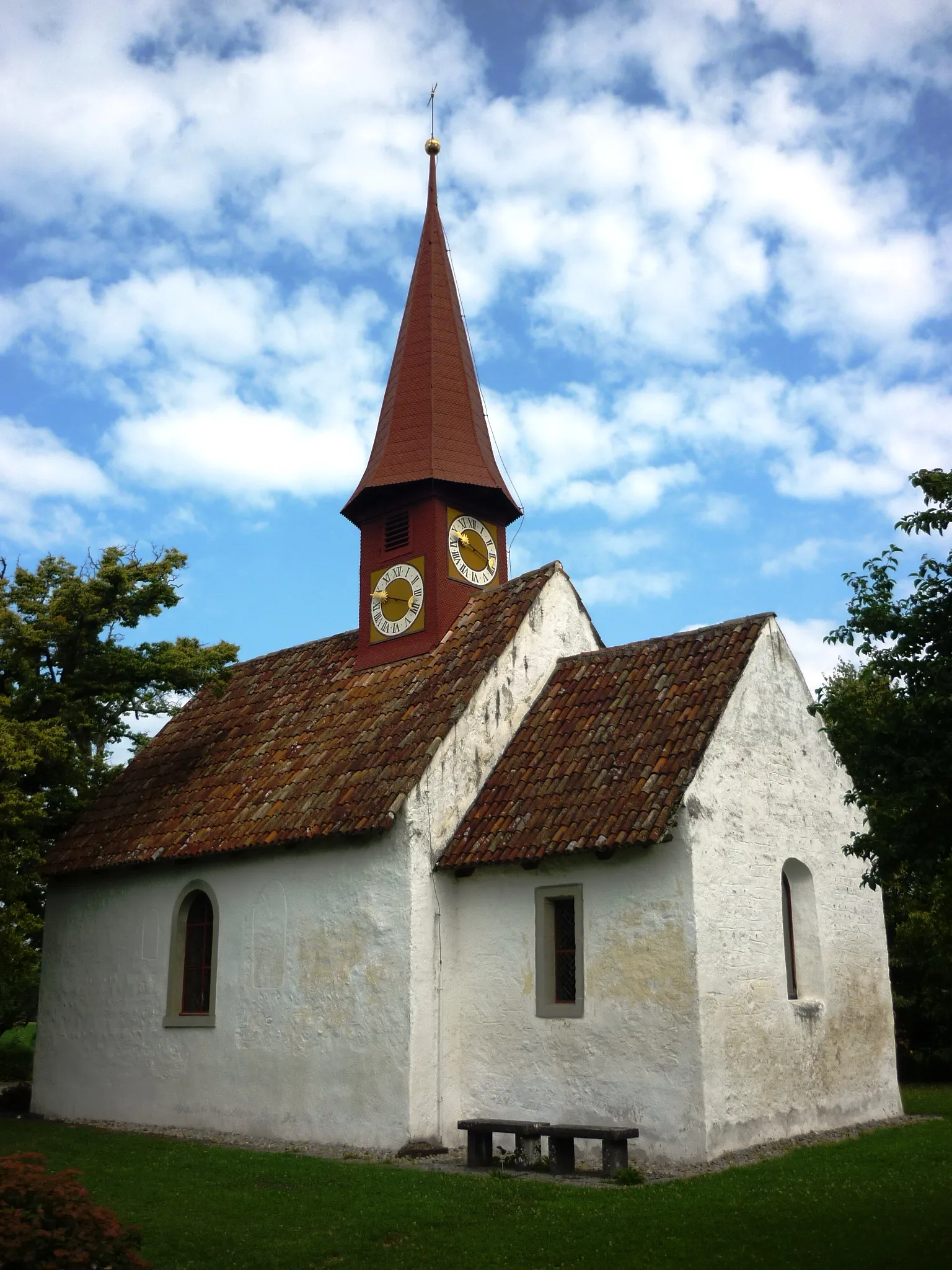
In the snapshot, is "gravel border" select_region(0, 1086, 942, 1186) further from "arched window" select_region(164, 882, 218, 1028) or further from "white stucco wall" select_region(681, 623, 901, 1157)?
"arched window" select_region(164, 882, 218, 1028)

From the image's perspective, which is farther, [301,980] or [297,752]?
[297,752]

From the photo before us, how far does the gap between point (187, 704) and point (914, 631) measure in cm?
1627

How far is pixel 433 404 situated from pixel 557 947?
9.77m

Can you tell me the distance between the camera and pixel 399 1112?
1357 cm

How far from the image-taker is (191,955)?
17.1m

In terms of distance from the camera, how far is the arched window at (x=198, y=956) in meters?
16.8

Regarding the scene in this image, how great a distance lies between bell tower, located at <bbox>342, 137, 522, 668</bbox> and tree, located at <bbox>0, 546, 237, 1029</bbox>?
285 cm

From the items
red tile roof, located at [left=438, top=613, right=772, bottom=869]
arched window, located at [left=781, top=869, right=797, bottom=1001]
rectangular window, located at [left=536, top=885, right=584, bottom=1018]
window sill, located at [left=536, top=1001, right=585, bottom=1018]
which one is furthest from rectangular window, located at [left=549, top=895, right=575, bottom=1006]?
arched window, located at [left=781, top=869, right=797, bottom=1001]

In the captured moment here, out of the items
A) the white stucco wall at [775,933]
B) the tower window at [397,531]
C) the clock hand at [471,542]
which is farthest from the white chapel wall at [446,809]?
the white stucco wall at [775,933]

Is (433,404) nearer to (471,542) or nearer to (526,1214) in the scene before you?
(471,542)

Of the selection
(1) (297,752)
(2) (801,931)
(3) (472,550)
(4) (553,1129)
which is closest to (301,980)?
(1) (297,752)

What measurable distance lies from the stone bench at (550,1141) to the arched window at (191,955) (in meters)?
5.31

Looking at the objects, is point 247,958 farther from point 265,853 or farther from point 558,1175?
point 558,1175

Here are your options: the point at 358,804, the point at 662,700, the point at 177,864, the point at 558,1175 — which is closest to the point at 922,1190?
the point at 558,1175
